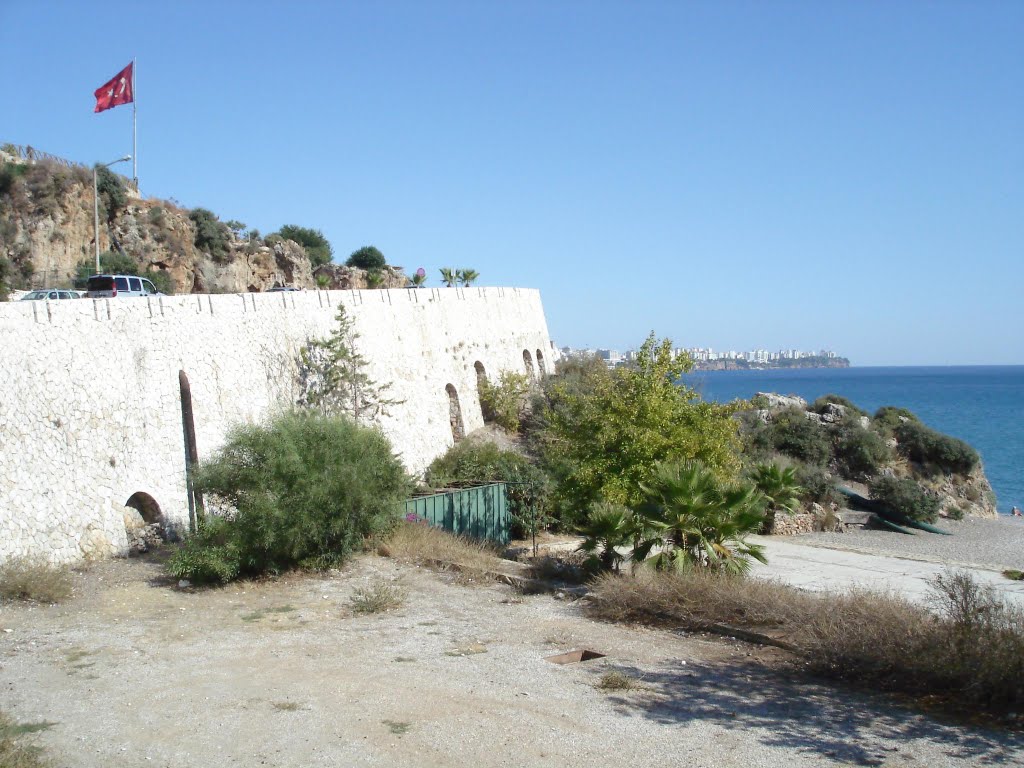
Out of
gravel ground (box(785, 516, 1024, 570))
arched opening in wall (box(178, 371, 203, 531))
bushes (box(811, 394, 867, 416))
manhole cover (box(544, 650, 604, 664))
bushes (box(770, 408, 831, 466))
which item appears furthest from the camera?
bushes (box(811, 394, 867, 416))

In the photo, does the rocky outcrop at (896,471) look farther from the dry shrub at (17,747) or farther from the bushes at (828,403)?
the dry shrub at (17,747)

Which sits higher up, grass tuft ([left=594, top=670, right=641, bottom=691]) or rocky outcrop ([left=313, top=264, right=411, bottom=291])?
rocky outcrop ([left=313, top=264, right=411, bottom=291])

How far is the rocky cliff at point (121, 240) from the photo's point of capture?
3284 centimetres

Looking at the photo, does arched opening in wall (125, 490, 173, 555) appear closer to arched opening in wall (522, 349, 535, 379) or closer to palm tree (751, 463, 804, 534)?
palm tree (751, 463, 804, 534)

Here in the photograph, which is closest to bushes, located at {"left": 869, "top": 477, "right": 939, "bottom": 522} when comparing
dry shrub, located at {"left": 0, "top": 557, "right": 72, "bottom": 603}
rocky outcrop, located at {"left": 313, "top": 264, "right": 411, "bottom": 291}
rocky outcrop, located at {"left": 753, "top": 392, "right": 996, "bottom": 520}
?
rocky outcrop, located at {"left": 753, "top": 392, "right": 996, "bottom": 520}

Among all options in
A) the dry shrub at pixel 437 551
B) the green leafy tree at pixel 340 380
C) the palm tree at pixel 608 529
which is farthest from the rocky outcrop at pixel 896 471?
the palm tree at pixel 608 529

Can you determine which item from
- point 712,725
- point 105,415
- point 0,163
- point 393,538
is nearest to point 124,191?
point 0,163

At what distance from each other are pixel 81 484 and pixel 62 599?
294 centimetres

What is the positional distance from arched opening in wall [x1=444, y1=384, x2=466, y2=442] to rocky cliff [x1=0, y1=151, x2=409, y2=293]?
16.2 metres

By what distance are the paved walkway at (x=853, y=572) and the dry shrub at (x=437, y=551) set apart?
5.38 m

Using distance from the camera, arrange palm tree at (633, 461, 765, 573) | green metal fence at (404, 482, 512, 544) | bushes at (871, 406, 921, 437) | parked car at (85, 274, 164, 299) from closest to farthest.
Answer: palm tree at (633, 461, 765, 573) < green metal fence at (404, 482, 512, 544) < parked car at (85, 274, 164, 299) < bushes at (871, 406, 921, 437)

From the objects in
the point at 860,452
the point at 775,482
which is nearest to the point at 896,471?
the point at 860,452

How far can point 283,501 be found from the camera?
46.0ft

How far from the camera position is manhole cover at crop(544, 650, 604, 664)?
9.80 metres
